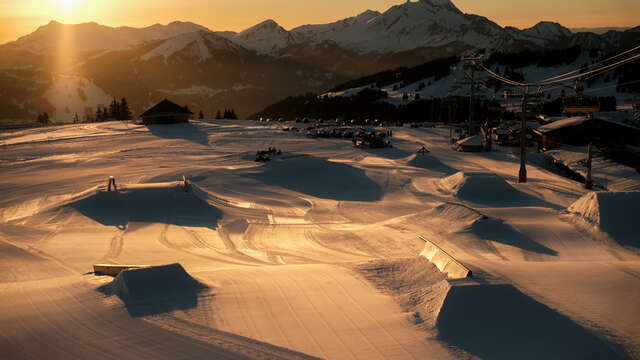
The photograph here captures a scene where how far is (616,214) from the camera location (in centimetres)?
2027

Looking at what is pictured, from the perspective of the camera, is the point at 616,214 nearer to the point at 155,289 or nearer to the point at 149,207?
the point at 155,289

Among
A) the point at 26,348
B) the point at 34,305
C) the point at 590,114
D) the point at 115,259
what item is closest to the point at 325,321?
the point at 26,348

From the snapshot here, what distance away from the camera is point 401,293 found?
500 inches

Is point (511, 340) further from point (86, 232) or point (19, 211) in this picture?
point (19, 211)

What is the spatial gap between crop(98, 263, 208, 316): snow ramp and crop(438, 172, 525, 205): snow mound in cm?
2030

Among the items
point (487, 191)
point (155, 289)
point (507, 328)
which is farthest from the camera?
point (487, 191)

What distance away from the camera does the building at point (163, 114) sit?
7731 centimetres

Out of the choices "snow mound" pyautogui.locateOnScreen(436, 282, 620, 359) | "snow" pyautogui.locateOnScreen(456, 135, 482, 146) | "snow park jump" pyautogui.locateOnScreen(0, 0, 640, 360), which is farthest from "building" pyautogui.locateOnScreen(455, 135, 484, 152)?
"snow mound" pyautogui.locateOnScreen(436, 282, 620, 359)

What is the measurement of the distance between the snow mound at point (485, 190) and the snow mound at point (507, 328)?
17958mm

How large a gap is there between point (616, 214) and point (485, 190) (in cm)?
908

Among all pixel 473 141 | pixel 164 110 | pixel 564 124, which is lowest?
pixel 473 141

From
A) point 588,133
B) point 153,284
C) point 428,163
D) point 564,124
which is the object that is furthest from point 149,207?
point 588,133

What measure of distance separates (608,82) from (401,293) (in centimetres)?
11468

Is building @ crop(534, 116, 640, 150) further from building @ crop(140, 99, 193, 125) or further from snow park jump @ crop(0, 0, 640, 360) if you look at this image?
building @ crop(140, 99, 193, 125)
